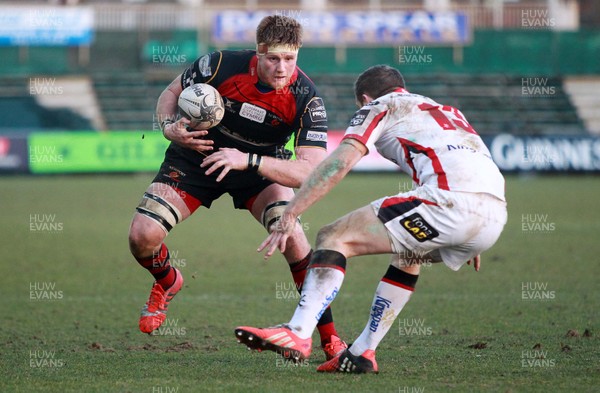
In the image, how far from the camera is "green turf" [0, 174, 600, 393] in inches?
221

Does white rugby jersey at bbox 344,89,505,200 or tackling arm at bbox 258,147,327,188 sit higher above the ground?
white rugby jersey at bbox 344,89,505,200

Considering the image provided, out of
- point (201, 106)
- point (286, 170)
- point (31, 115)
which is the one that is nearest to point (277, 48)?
point (201, 106)

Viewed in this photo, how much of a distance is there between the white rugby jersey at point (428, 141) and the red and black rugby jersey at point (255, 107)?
1101 mm

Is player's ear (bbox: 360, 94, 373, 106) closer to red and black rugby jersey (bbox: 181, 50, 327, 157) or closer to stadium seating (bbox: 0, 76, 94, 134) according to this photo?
red and black rugby jersey (bbox: 181, 50, 327, 157)

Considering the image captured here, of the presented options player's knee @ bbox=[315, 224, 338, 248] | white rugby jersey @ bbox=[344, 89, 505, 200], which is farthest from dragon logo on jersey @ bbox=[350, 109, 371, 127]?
player's knee @ bbox=[315, 224, 338, 248]

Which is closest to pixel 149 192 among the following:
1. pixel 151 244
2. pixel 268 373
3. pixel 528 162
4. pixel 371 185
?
pixel 151 244

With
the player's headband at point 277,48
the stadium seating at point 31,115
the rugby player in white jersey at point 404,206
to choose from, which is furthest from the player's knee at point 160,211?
the stadium seating at point 31,115

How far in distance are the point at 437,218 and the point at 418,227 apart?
11cm

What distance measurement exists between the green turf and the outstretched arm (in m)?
0.84

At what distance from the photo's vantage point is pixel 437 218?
17.4 feet

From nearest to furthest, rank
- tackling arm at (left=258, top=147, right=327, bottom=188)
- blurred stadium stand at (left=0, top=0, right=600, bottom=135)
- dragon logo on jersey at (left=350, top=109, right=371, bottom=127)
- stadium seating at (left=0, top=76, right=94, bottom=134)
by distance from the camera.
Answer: dragon logo on jersey at (left=350, top=109, right=371, bottom=127) → tackling arm at (left=258, top=147, right=327, bottom=188) → stadium seating at (left=0, top=76, right=94, bottom=134) → blurred stadium stand at (left=0, top=0, right=600, bottom=135)

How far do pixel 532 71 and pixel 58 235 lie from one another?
21577 mm

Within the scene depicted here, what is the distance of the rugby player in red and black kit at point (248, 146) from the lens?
6.48 m

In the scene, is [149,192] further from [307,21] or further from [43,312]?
[307,21]
